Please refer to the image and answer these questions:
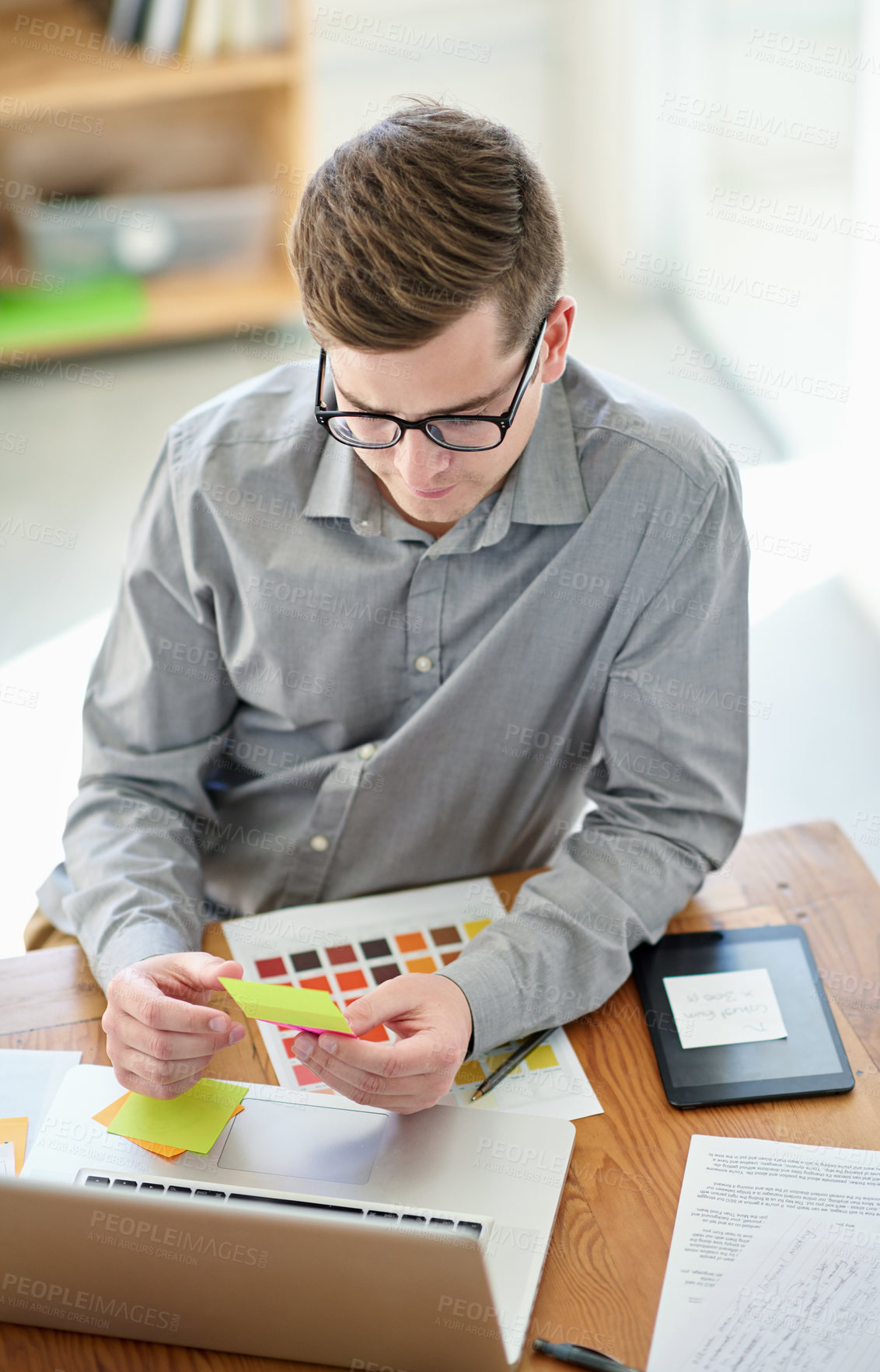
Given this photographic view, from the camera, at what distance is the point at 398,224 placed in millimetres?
1109

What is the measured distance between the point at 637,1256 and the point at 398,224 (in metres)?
0.89

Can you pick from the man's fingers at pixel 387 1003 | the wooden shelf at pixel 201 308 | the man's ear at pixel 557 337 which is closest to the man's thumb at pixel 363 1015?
the man's fingers at pixel 387 1003

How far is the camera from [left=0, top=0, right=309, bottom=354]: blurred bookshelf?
3.63 meters

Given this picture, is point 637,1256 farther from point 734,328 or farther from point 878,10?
point 734,328

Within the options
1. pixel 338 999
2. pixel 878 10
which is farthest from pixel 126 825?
pixel 878 10

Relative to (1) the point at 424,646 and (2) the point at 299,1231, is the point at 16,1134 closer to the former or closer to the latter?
(2) the point at 299,1231

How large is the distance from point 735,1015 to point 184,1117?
527 millimetres

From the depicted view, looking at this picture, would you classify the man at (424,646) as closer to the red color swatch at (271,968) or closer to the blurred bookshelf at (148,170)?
the red color swatch at (271,968)

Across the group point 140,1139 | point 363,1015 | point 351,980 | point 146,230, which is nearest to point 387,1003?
point 363,1015

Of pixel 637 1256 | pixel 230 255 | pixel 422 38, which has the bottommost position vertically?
pixel 230 255

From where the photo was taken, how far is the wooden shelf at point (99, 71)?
3.56 m

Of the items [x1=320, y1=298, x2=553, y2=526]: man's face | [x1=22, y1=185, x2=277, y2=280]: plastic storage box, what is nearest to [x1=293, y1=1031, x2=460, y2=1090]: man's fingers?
[x1=320, y1=298, x2=553, y2=526]: man's face

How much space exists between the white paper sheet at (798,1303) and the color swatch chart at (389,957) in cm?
19

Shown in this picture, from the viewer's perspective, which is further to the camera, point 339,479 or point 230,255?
point 230,255
